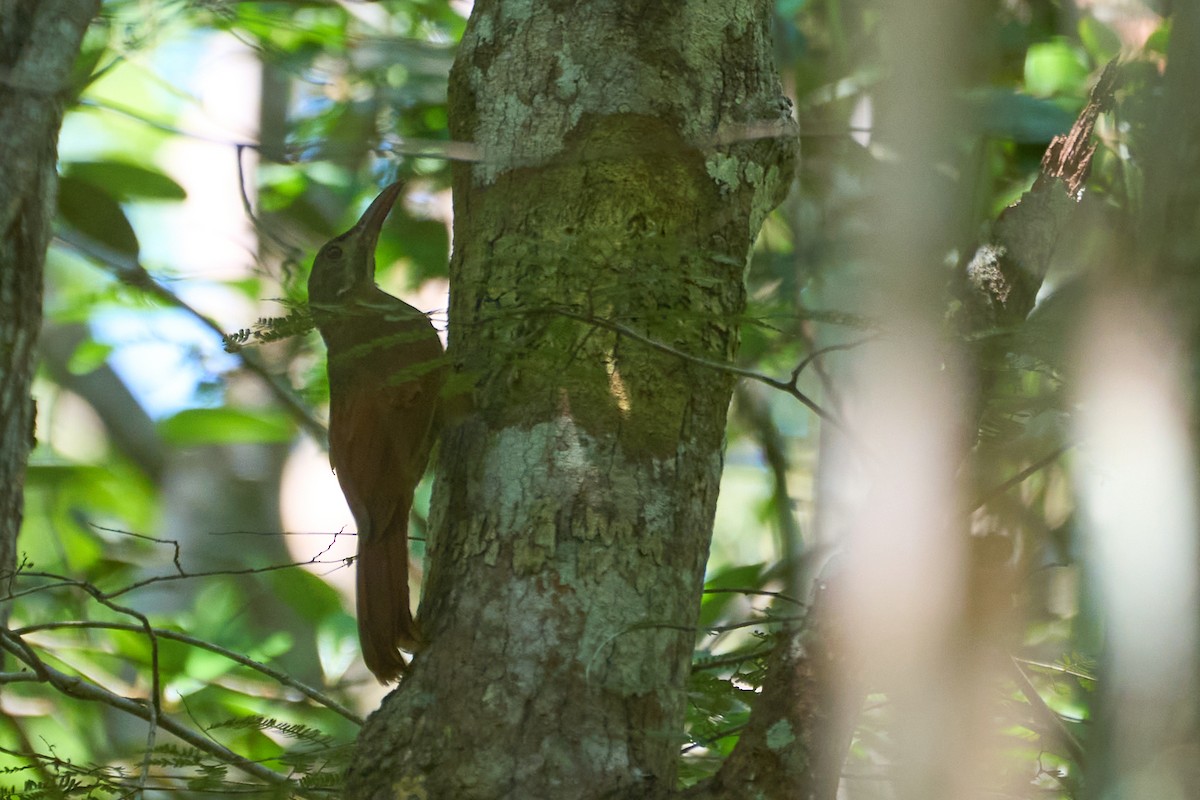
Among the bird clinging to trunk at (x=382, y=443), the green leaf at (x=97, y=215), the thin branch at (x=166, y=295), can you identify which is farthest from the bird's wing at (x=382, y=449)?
the green leaf at (x=97, y=215)

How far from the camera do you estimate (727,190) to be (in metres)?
2.84

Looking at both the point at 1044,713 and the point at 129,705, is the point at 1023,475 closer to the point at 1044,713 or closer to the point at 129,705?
the point at 1044,713

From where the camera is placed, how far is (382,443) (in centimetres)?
324

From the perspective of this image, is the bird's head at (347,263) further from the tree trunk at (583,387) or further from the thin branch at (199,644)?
the thin branch at (199,644)

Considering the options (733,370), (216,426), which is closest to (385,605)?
(733,370)

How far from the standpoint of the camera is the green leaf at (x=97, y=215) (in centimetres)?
413

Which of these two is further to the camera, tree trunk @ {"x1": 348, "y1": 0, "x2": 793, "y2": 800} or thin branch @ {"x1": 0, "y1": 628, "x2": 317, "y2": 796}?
thin branch @ {"x1": 0, "y1": 628, "x2": 317, "y2": 796}

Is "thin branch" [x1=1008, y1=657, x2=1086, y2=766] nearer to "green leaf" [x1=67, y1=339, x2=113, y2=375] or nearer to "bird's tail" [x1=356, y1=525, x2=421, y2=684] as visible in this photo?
"bird's tail" [x1=356, y1=525, x2=421, y2=684]

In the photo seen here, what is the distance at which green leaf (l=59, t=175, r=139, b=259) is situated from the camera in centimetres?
413

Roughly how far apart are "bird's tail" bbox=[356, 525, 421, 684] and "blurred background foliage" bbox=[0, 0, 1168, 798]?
132 mm

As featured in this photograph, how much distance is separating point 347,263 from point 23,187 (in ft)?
3.57

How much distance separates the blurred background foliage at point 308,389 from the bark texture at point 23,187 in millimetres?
215

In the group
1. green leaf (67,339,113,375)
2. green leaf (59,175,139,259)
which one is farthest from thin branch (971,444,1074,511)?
green leaf (67,339,113,375)

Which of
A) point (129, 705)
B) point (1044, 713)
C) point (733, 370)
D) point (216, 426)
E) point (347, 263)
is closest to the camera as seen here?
point (733, 370)
